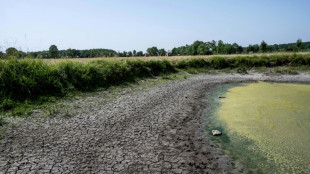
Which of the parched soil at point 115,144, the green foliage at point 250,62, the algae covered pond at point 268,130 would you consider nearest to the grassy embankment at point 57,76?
the parched soil at point 115,144

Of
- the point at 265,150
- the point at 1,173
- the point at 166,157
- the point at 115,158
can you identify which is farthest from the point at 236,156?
the point at 1,173

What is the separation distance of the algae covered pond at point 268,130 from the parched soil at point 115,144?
0.74m

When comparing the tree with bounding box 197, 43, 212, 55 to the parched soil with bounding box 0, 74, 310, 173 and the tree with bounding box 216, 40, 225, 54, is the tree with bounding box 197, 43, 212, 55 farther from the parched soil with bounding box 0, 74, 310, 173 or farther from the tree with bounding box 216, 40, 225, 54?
the parched soil with bounding box 0, 74, 310, 173

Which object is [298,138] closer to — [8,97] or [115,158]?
[115,158]

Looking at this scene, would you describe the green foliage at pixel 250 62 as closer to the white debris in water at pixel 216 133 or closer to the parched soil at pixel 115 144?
the parched soil at pixel 115 144

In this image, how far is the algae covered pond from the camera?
517 centimetres

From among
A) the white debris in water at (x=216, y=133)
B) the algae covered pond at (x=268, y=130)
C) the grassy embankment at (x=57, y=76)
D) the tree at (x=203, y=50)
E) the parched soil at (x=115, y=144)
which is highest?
the tree at (x=203, y=50)

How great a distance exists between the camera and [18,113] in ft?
23.6

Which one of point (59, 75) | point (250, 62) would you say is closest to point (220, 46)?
point (250, 62)

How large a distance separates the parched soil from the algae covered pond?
2.42 feet

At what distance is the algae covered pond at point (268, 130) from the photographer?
5172mm

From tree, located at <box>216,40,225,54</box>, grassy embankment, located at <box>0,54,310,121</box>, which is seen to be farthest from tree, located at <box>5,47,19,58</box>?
tree, located at <box>216,40,225,54</box>

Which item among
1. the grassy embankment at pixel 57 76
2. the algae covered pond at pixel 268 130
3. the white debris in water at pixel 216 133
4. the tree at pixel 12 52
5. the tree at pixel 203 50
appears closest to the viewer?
the algae covered pond at pixel 268 130

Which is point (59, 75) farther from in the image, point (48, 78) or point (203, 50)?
point (203, 50)
